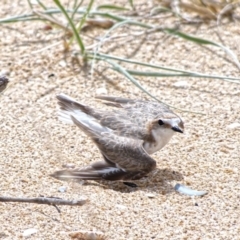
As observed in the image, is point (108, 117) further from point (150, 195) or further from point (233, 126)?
point (233, 126)

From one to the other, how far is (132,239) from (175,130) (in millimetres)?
877

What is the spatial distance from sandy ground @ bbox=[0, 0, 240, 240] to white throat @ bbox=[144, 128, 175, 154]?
0.11 meters

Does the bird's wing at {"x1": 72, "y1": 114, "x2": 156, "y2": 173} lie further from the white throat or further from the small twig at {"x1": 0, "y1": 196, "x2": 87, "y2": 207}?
the small twig at {"x1": 0, "y1": 196, "x2": 87, "y2": 207}

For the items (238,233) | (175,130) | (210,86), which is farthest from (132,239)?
(210,86)

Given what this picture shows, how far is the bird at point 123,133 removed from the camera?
14.9 ft

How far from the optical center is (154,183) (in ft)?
15.0

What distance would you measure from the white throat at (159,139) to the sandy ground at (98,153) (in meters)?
0.11

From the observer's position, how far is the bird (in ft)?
14.9

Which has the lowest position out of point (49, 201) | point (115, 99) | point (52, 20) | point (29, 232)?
point (29, 232)

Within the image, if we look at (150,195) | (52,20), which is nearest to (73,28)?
(52,20)

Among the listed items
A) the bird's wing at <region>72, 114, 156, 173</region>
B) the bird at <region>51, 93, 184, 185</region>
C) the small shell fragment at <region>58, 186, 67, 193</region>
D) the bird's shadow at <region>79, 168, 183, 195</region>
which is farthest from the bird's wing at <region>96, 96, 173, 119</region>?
the small shell fragment at <region>58, 186, 67, 193</region>

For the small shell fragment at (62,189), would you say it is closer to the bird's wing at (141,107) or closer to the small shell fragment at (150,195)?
the small shell fragment at (150,195)

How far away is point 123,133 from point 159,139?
20 cm

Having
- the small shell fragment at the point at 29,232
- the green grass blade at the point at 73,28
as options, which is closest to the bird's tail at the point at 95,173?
the small shell fragment at the point at 29,232
